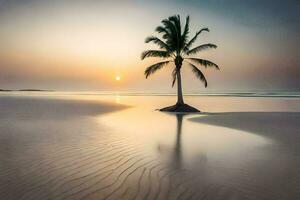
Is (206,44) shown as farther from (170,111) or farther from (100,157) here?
(100,157)

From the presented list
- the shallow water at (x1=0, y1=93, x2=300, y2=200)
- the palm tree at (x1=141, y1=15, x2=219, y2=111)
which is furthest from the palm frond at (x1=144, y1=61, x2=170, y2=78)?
the shallow water at (x1=0, y1=93, x2=300, y2=200)

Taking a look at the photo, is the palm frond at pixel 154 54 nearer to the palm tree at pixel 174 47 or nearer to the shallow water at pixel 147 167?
the palm tree at pixel 174 47

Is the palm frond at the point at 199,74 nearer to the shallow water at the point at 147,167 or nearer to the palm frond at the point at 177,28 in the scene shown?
the palm frond at the point at 177,28

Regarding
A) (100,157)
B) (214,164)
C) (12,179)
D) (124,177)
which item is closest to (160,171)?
(124,177)

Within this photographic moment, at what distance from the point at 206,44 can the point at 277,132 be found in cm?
1413

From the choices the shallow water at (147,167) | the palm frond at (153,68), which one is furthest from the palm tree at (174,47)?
the shallow water at (147,167)

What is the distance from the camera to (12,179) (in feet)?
15.2

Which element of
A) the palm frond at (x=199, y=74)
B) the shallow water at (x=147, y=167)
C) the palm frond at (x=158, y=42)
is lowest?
the shallow water at (x=147, y=167)

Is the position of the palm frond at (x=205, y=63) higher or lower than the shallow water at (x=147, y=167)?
higher

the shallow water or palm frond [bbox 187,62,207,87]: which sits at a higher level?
palm frond [bbox 187,62,207,87]

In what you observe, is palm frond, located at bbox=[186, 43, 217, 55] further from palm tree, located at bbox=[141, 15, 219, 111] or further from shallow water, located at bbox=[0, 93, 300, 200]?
shallow water, located at bbox=[0, 93, 300, 200]

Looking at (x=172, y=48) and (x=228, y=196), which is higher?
(x=172, y=48)

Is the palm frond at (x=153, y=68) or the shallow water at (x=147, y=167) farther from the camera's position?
the palm frond at (x=153, y=68)

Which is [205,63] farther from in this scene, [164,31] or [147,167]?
[147,167]
